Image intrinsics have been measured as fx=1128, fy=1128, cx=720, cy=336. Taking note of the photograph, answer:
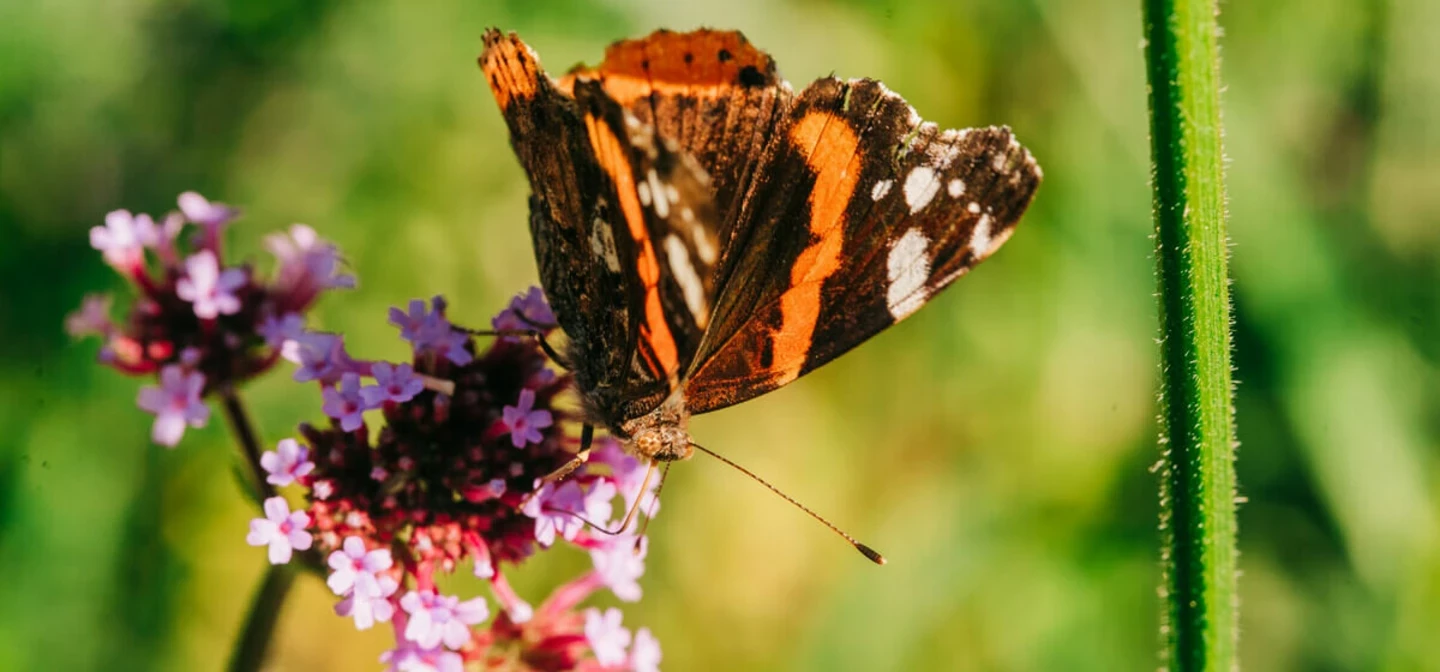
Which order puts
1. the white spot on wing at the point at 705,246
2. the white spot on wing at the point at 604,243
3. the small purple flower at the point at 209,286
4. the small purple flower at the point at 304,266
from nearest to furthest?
1. the white spot on wing at the point at 705,246
2. the white spot on wing at the point at 604,243
3. the small purple flower at the point at 209,286
4. the small purple flower at the point at 304,266

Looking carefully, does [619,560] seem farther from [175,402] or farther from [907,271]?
[175,402]

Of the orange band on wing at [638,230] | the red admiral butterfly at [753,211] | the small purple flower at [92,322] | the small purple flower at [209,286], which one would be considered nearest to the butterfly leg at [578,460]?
the red admiral butterfly at [753,211]

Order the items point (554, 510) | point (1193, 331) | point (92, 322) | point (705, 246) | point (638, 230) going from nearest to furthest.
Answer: point (1193, 331) → point (705, 246) → point (638, 230) → point (554, 510) → point (92, 322)

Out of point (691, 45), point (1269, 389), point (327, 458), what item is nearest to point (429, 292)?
point (327, 458)

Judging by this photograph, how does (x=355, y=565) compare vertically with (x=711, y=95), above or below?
below

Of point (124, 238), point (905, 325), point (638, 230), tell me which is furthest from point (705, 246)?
point (905, 325)

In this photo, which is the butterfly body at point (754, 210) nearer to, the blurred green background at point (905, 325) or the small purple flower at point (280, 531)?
the small purple flower at point (280, 531)
